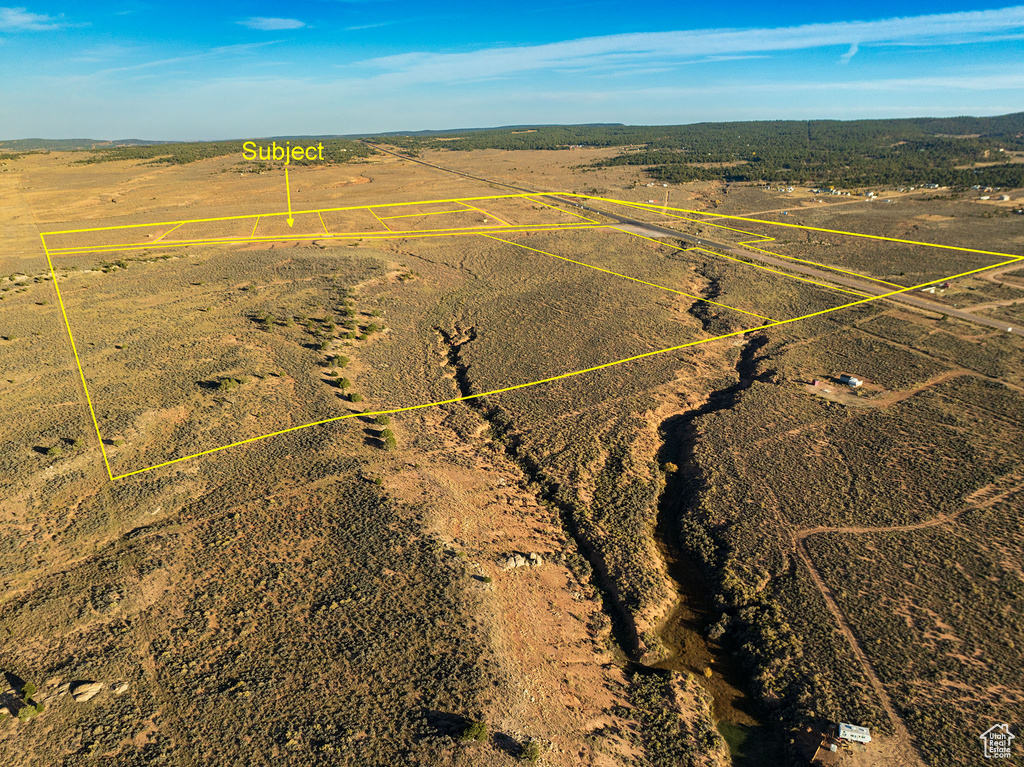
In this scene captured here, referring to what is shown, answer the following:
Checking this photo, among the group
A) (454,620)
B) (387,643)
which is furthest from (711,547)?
(387,643)

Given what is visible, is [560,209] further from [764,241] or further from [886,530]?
[886,530]

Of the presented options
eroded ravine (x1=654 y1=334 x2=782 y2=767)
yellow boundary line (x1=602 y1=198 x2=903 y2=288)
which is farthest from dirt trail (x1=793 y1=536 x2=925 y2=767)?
yellow boundary line (x1=602 y1=198 x2=903 y2=288)

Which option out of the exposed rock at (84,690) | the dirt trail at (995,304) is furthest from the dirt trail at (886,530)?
the dirt trail at (995,304)

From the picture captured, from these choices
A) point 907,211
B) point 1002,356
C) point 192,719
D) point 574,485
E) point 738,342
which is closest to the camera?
point 192,719

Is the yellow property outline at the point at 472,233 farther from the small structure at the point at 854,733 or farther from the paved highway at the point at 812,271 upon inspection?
the small structure at the point at 854,733

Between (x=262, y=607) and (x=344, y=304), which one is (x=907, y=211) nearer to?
(x=344, y=304)
